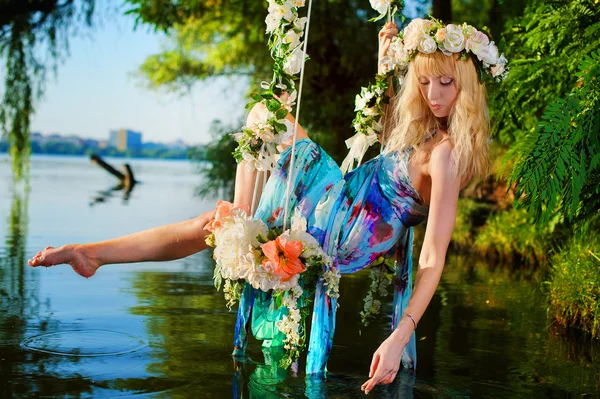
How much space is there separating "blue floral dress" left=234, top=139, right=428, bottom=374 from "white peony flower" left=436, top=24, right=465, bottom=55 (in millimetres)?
440

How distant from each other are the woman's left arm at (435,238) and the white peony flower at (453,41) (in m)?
0.36

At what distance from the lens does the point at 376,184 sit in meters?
3.44

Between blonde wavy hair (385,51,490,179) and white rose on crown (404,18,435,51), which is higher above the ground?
white rose on crown (404,18,435,51)

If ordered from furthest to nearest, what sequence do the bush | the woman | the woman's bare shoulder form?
the bush, the woman, the woman's bare shoulder

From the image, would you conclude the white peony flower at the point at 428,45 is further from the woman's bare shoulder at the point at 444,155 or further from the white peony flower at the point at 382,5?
the white peony flower at the point at 382,5

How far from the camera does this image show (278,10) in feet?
10.5

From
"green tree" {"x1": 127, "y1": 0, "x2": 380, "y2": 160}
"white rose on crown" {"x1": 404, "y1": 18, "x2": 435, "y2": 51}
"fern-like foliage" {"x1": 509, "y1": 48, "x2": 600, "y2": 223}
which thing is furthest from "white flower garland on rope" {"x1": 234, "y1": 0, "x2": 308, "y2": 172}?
"green tree" {"x1": 127, "y1": 0, "x2": 380, "y2": 160}

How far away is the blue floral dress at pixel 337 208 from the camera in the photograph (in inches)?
130

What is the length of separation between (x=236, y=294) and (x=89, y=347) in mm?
Answer: 899

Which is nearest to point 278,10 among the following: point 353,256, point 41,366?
point 353,256

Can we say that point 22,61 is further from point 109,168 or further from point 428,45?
point 109,168

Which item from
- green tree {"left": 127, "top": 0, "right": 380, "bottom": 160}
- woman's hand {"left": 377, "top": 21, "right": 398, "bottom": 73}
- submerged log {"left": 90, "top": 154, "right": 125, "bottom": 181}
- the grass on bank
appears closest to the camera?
woman's hand {"left": 377, "top": 21, "right": 398, "bottom": 73}

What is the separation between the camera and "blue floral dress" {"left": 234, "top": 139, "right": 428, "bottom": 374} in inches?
130

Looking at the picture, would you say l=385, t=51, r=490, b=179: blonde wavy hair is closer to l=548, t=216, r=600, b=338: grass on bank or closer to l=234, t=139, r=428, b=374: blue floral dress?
l=234, t=139, r=428, b=374: blue floral dress
